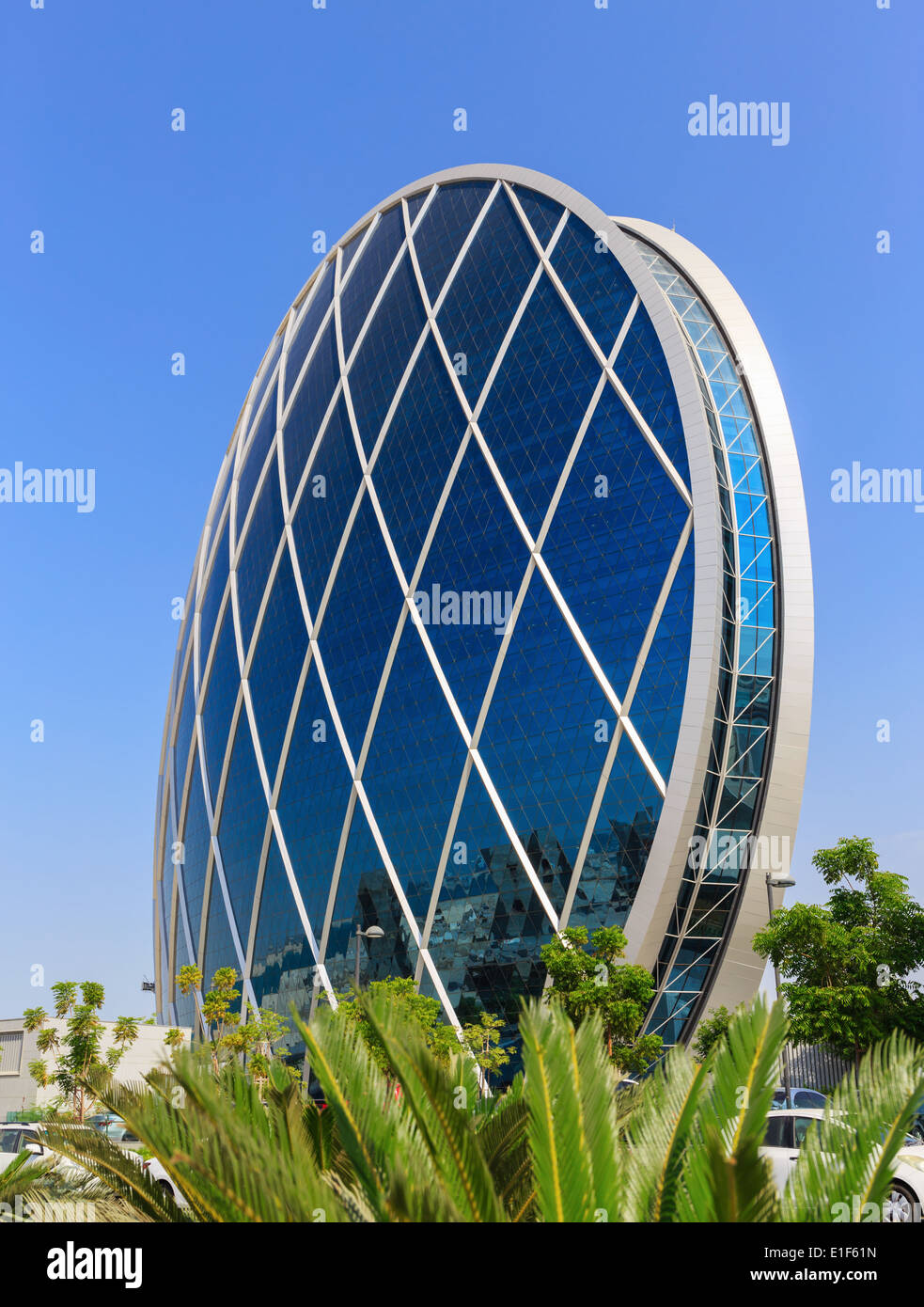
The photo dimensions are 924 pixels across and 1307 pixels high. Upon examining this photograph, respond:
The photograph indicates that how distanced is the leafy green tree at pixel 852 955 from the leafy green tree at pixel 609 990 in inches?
151

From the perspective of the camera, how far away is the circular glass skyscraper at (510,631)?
34.6 m

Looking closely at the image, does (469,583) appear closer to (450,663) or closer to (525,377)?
(450,663)

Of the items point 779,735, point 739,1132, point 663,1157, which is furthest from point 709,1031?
point 739,1132

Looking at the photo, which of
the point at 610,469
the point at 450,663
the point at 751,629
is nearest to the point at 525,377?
the point at 610,469

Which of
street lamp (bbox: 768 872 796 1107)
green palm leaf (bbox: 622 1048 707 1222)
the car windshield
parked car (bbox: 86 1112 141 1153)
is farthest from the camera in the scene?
the car windshield

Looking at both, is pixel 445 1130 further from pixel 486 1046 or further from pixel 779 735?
pixel 486 1046

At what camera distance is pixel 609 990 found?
2694cm

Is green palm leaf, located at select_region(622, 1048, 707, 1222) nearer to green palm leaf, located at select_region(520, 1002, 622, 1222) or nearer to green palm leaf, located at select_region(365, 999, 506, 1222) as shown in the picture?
green palm leaf, located at select_region(520, 1002, 622, 1222)

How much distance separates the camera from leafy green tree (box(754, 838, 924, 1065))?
23000 millimetres

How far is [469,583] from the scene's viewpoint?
42.8 metres

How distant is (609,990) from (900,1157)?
14.1m

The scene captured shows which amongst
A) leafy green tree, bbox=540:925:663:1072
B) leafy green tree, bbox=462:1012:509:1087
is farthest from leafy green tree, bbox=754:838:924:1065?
leafy green tree, bbox=462:1012:509:1087

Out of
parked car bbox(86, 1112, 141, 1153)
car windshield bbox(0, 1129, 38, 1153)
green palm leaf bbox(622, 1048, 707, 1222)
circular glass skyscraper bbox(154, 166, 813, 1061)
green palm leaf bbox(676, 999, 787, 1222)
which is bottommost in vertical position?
parked car bbox(86, 1112, 141, 1153)

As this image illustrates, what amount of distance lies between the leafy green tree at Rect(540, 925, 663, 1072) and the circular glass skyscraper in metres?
5.50
